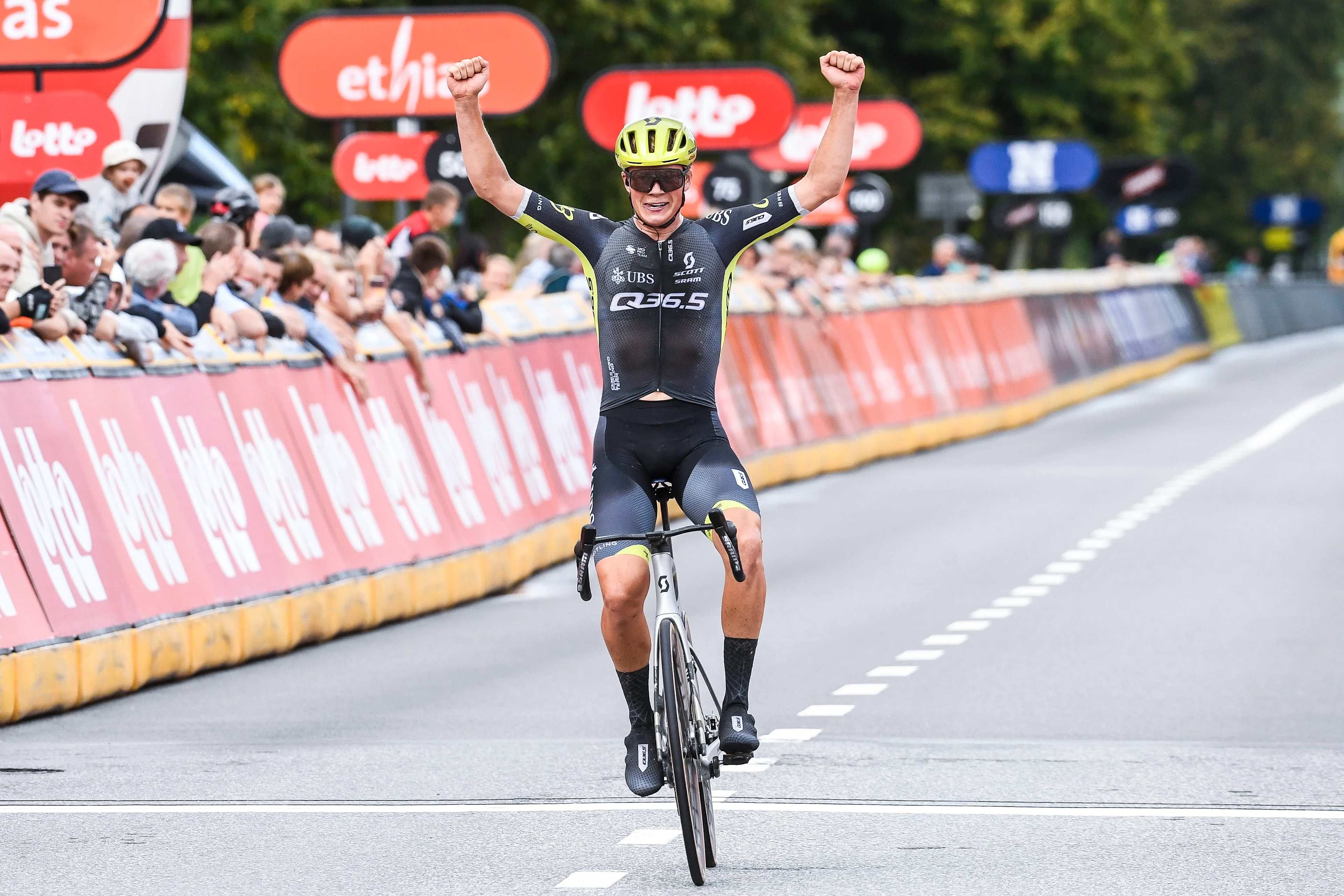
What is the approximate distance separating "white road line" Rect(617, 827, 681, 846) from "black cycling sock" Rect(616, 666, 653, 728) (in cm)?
35

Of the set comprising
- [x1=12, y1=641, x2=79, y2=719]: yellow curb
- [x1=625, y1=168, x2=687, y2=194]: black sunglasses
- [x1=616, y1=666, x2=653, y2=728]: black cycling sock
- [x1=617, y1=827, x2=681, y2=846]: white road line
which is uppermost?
[x1=625, y1=168, x2=687, y2=194]: black sunglasses

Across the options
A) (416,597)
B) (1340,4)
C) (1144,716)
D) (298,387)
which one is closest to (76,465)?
(298,387)

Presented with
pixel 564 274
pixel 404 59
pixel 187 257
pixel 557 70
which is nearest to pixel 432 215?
pixel 187 257

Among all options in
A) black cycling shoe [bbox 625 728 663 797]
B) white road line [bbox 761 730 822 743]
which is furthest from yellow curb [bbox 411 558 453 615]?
black cycling shoe [bbox 625 728 663 797]

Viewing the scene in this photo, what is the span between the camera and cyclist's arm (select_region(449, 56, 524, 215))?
8.55 meters

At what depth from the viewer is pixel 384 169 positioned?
22.2 m

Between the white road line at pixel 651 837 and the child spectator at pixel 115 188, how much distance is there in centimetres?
728

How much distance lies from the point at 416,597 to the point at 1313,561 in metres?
5.86

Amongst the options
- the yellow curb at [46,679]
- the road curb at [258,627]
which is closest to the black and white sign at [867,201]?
the road curb at [258,627]

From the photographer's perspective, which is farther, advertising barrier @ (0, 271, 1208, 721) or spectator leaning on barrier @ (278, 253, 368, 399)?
spectator leaning on barrier @ (278, 253, 368, 399)

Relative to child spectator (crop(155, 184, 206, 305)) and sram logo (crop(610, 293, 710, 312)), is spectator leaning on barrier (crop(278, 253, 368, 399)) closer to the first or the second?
child spectator (crop(155, 184, 206, 305))

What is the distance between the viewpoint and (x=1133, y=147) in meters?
68.5

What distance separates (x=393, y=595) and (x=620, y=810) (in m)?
6.02

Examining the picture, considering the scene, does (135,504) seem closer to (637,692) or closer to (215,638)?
(215,638)
